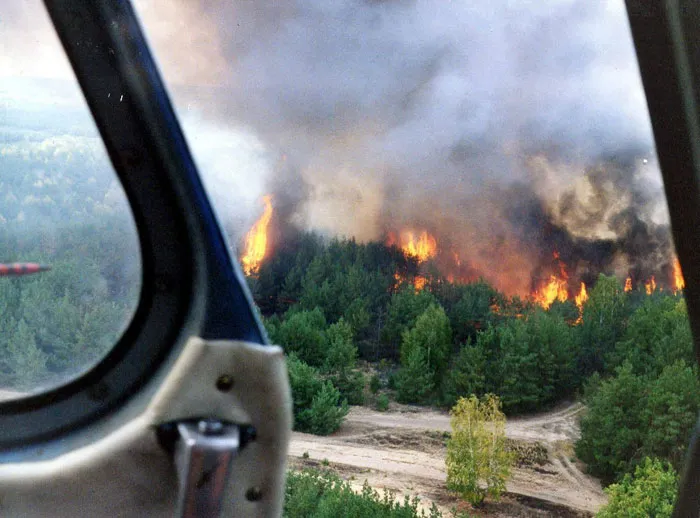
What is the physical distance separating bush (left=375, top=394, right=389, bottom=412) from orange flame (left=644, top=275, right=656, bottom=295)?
612 mm

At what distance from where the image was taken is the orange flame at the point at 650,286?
5.19ft

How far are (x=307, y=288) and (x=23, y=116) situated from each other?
0.82m

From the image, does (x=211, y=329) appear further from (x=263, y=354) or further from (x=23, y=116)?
(x=23, y=116)

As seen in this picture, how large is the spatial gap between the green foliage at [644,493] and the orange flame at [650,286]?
0.35 m

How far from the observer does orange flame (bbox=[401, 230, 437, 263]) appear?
176 centimetres

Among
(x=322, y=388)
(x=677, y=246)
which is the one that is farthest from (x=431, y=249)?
(x=677, y=246)

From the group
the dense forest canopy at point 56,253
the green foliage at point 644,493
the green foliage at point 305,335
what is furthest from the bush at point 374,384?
the dense forest canopy at point 56,253

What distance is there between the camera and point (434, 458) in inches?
63.9

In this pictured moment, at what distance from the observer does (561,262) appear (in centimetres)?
183

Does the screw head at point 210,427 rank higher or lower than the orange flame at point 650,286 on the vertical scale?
higher

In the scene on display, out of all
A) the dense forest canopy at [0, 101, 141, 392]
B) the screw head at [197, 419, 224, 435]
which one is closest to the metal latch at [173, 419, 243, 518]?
the screw head at [197, 419, 224, 435]

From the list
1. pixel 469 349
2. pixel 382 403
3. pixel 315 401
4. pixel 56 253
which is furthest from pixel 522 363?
pixel 56 253

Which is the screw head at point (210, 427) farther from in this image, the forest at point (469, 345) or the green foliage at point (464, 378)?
the green foliage at point (464, 378)

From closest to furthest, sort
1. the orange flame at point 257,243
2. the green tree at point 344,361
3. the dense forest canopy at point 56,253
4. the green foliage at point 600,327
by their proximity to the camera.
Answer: the dense forest canopy at point 56,253 → the orange flame at point 257,243 → the green tree at point 344,361 → the green foliage at point 600,327
